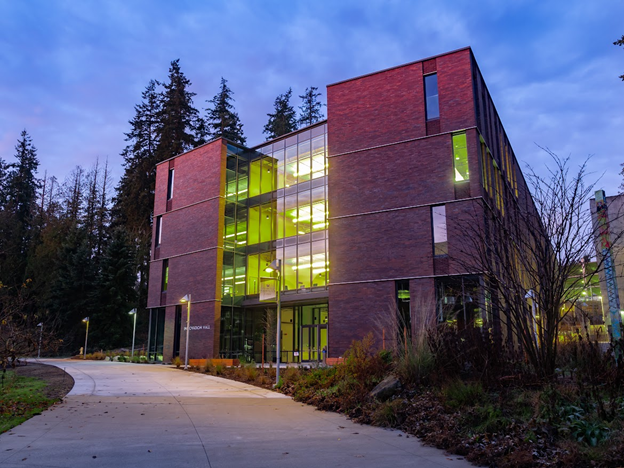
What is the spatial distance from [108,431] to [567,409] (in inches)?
294

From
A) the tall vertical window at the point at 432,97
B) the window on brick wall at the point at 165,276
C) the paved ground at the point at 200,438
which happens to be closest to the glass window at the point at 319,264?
the tall vertical window at the point at 432,97

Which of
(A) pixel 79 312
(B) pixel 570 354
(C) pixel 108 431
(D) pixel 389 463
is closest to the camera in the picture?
(D) pixel 389 463

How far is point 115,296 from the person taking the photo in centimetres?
5088

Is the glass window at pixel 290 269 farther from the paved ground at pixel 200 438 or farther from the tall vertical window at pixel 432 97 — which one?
the paved ground at pixel 200 438

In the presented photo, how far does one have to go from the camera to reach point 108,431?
8734mm

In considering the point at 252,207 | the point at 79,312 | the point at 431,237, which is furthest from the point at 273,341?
the point at 79,312

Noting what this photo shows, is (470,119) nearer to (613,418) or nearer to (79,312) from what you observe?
(613,418)

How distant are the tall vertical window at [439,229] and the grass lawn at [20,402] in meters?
17.2

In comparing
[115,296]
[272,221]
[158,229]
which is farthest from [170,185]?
[115,296]

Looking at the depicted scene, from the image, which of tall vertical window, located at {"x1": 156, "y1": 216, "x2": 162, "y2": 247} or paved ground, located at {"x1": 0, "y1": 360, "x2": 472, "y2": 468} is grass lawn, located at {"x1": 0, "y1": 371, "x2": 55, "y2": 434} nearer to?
paved ground, located at {"x1": 0, "y1": 360, "x2": 472, "y2": 468}

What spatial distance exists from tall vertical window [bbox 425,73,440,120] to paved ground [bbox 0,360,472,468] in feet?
59.0

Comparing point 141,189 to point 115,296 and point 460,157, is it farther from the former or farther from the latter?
point 460,157

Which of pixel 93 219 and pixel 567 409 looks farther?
pixel 93 219

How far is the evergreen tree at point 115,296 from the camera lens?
5009 centimetres
